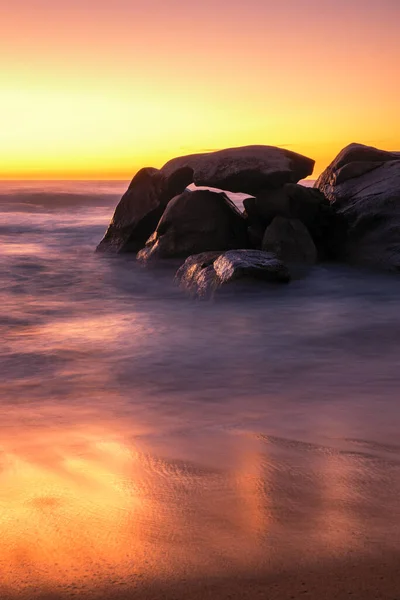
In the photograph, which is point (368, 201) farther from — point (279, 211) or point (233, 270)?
point (233, 270)

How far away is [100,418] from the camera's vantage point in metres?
4.06

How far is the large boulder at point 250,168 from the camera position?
11.1m

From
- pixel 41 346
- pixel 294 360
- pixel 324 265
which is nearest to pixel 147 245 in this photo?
pixel 324 265

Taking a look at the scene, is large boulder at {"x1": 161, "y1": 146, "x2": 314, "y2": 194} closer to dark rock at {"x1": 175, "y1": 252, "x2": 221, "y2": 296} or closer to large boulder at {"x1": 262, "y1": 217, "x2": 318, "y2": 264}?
large boulder at {"x1": 262, "y1": 217, "x2": 318, "y2": 264}

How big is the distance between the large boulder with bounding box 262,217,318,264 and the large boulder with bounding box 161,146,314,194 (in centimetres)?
80

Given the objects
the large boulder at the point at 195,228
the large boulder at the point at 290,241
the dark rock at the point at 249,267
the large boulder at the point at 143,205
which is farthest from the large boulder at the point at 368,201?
the large boulder at the point at 143,205

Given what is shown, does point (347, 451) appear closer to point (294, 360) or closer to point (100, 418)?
point (100, 418)

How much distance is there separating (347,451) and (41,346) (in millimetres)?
3730

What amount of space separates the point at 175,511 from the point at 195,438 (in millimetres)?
996

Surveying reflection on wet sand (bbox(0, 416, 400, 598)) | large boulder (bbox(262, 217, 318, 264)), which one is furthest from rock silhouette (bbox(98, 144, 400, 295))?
reflection on wet sand (bbox(0, 416, 400, 598))

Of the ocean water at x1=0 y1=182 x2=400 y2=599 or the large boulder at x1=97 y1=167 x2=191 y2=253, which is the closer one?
the ocean water at x1=0 y1=182 x2=400 y2=599

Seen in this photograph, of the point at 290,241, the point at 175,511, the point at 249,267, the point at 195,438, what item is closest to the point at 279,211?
the point at 290,241

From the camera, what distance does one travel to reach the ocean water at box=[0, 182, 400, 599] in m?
2.28

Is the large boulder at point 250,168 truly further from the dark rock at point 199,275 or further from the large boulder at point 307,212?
the dark rock at point 199,275
